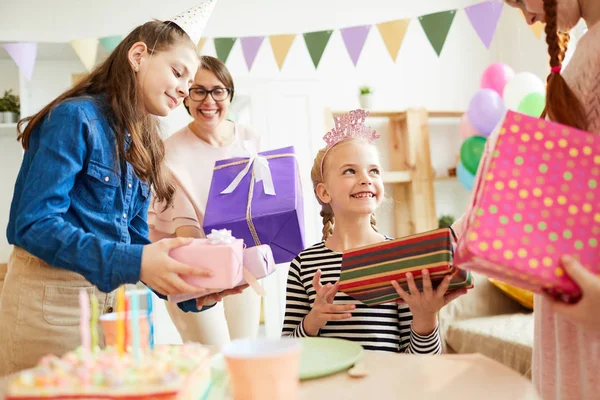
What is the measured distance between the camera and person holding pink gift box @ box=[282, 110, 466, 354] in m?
1.17

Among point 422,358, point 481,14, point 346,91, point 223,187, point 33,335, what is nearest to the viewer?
point 422,358

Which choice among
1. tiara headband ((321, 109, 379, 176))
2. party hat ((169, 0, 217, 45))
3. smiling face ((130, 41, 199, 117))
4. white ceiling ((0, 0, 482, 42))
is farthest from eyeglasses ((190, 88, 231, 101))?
white ceiling ((0, 0, 482, 42))

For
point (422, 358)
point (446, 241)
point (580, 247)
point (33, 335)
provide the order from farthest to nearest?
point (33, 335) < point (446, 241) < point (422, 358) < point (580, 247)

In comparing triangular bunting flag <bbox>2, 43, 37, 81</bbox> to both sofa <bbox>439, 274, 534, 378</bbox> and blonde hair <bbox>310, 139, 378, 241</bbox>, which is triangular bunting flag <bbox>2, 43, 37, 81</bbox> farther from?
sofa <bbox>439, 274, 534, 378</bbox>

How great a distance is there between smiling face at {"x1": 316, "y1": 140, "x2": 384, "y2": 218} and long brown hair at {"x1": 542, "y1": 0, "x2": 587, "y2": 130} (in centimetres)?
64

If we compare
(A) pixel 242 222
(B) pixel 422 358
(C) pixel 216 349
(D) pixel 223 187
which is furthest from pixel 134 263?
(D) pixel 223 187

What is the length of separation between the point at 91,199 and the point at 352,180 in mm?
699

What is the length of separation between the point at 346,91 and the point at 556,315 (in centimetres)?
328

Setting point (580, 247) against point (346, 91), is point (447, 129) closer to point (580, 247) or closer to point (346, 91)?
point (346, 91)

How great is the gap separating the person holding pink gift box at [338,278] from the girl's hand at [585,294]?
330 millimetres

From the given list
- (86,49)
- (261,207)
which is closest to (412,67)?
(86,49)

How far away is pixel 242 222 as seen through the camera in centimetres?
150

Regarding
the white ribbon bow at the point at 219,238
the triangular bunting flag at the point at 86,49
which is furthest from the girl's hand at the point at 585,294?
the triangular bunting flag at the point at 86,49

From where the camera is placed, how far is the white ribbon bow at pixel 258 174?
61.1 inches
